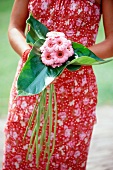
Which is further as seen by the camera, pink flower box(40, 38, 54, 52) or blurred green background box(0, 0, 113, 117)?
blurred green background box(0, 0, 113, 117)

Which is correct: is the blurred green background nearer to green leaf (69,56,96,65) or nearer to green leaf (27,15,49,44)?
green leaf (27,15,49,44)

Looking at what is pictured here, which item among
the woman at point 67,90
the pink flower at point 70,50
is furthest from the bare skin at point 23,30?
the pink flower at point 70,50

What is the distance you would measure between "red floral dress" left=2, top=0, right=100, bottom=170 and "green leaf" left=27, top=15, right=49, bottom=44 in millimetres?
153

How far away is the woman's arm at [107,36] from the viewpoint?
258 centimetres

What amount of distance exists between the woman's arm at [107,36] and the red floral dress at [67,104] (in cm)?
6

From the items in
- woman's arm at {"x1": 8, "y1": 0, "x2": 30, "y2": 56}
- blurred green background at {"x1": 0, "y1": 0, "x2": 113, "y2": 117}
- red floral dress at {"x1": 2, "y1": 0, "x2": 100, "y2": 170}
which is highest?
blurred green background at {"x1": 0, "y1": 0, "x2": 113, "y2": 117}

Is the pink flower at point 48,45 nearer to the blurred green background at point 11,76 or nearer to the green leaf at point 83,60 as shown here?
the green leaf at point 83,60

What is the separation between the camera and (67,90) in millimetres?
2668

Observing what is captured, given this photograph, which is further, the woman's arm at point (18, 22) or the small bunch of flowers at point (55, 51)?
the woman's arm at point (18, 22)

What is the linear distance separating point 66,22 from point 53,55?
35 centimetres

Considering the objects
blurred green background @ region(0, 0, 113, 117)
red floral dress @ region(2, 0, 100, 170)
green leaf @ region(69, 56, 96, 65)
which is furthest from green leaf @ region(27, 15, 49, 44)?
blurred green background @ region(0, 0, 113, 117)

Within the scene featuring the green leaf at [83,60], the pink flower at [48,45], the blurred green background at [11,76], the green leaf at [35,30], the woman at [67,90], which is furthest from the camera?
the blurred green background at [11,76]

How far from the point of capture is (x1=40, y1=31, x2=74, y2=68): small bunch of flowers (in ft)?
7.66

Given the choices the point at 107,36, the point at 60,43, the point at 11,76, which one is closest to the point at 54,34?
the point at 60,43
